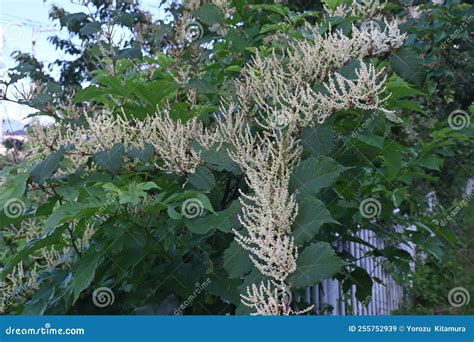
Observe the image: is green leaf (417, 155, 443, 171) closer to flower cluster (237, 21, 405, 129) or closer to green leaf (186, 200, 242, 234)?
flower cluster (237, 21, 405, 129)

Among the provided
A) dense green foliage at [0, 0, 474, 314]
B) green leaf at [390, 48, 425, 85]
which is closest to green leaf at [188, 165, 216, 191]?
dense green foliage at [0, 0, 474, 314]

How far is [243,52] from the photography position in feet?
9.91

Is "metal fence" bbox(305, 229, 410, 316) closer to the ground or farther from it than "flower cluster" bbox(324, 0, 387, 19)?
closer to the ground

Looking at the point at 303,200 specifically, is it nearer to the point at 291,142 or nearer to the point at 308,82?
the point at 291,142

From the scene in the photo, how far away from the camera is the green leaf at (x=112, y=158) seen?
7.03 ft

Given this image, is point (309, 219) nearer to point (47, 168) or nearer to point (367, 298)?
point (47, 168)

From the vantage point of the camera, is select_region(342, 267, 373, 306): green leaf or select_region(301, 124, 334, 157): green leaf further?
select_region(342, 267, 373, 306): green leaf

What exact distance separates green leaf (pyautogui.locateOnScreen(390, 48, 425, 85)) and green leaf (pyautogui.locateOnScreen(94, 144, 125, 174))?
1091mm

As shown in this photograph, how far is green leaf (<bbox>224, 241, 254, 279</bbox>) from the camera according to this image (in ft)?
5.87

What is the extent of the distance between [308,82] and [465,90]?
5252 mm

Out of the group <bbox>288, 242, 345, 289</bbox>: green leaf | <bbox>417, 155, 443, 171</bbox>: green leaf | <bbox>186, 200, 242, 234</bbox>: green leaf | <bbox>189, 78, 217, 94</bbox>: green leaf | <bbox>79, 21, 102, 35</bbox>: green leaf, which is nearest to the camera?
<bbox>288, 242, 345, 289</bbox>: green leaf

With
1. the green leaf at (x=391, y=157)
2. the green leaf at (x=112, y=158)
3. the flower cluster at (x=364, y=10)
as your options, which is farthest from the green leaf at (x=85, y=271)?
→ the flower cluster at (x=364, y=10)

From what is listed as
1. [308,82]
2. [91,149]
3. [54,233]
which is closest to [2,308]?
[54,233]

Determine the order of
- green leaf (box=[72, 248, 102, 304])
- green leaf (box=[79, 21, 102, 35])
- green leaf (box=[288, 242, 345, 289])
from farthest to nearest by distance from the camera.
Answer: green leaf (box=[79, 21, 102, 35]) → green leaf (box=[72, 248, 102, 304]) → green leaf (box=[288, 242, 345, 289])
